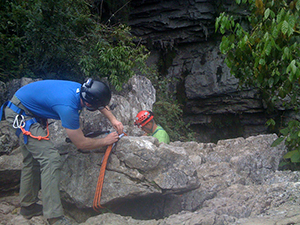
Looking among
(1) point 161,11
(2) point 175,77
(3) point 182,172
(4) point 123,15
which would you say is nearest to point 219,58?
(2) point 175,77

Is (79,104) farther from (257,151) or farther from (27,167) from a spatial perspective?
(257,151)

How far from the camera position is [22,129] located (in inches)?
113

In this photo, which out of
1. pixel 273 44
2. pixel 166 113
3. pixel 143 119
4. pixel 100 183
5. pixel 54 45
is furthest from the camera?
pixel 166 113

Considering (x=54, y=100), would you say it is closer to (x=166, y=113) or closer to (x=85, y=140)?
(x=85, y=140)

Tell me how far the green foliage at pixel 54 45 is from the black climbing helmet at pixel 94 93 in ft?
8.32

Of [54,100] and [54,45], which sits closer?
[54,100]

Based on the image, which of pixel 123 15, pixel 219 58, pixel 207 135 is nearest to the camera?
pixel 123 15

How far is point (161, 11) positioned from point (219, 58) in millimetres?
3425

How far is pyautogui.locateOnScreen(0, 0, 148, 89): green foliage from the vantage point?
5.09m

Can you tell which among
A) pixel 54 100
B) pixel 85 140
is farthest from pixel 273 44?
pixel 54 100

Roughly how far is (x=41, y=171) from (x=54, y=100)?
0.79 metres

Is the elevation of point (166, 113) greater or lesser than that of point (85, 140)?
lesser

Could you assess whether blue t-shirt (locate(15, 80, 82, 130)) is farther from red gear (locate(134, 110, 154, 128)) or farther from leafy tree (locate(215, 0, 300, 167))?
leafy tree (locate(215, 0, 300, 167))

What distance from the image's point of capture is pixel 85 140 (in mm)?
2852
